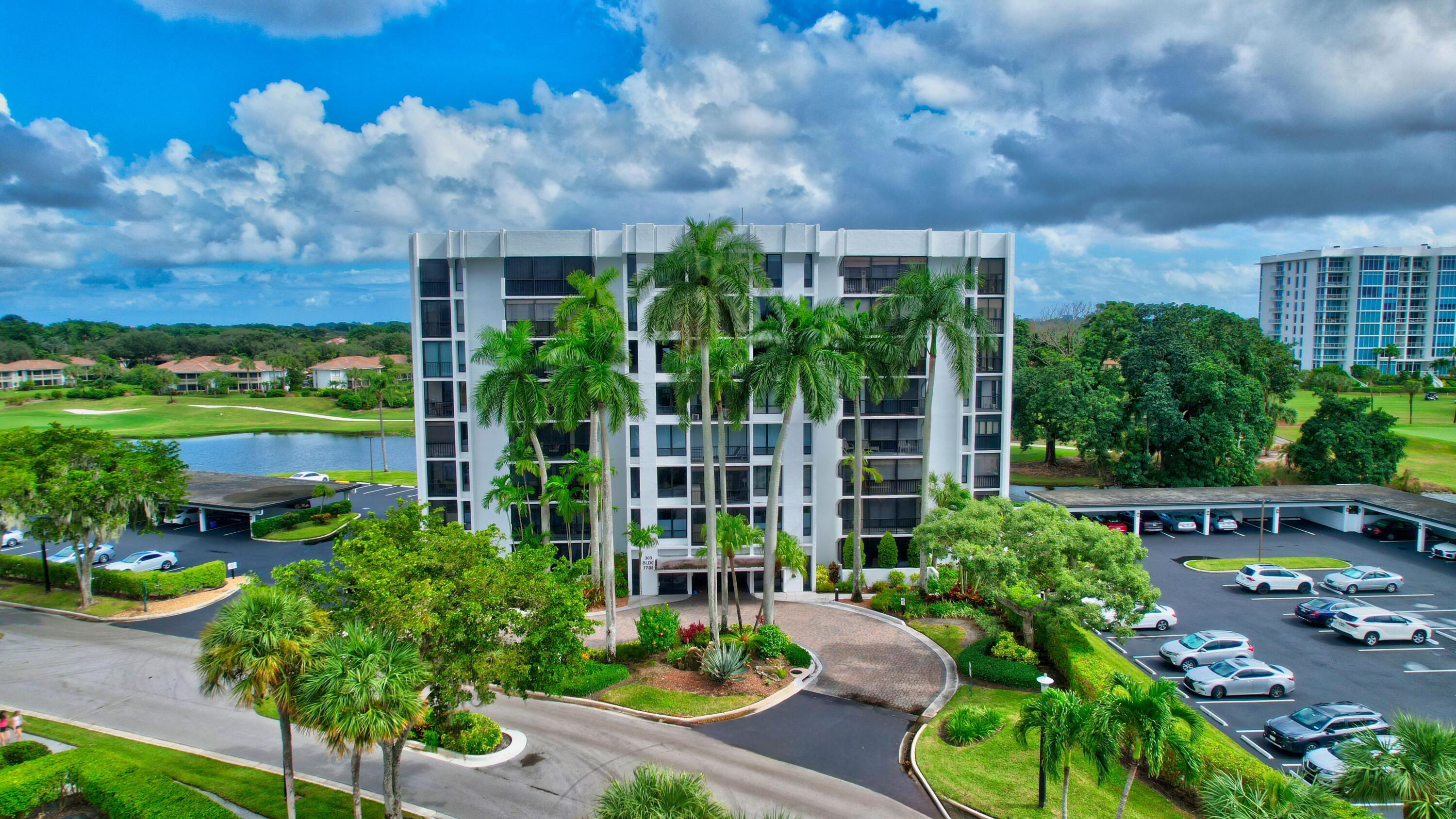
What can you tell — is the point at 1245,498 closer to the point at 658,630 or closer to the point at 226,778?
the point at 658,630

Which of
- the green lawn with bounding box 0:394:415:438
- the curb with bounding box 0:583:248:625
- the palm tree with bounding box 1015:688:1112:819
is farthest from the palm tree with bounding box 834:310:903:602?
the green lawn with bounding box 0:394:415:438

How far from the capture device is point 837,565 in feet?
138

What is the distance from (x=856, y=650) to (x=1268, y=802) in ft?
59.5

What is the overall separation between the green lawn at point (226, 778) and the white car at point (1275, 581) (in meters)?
42.1

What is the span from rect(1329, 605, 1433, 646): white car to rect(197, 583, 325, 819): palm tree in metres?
41.0

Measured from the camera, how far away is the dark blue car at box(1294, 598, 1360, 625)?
34.4 meters

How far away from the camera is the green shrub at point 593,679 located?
91.4 ft

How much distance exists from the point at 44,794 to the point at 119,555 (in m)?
36.3

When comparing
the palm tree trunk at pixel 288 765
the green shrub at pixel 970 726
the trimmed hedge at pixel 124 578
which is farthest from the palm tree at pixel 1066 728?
the trimmed hedge at pixel 124 578

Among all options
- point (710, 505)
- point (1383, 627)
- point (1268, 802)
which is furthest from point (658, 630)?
point (1383, 627)

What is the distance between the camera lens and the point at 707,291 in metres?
29.7

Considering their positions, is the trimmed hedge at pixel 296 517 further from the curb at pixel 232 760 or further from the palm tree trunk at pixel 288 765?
the palm tree trunk at pixel 288 765

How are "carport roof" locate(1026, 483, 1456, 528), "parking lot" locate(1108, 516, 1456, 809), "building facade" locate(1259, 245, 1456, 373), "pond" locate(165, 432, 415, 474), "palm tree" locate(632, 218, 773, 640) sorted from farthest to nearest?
1. "building facade" locate(1259, 245, 1456, 373)
2. "pond" locate(165, 432, 415, 474)
3. "carport roof" locate(1026, 483, 1456, 528)
4. "palm tree" locate(632, 218, 773, 640)
5. "parking lot" locate(1108, 516, 1456, 809)

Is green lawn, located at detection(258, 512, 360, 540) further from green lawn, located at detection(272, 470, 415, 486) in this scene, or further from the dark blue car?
the dark blue car
